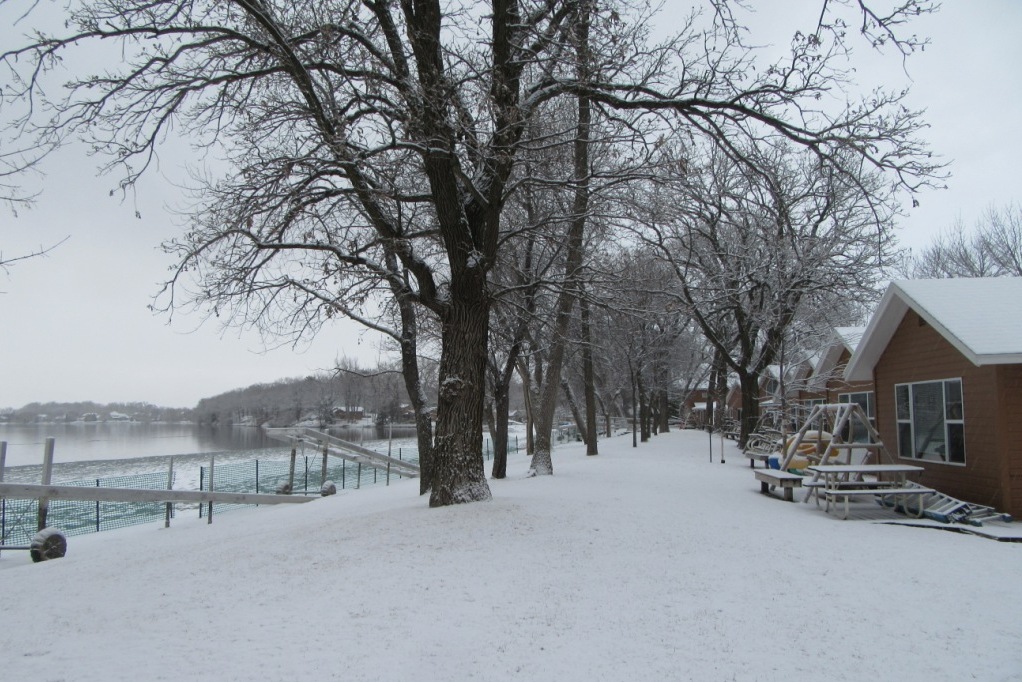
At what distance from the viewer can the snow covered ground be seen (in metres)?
4.35

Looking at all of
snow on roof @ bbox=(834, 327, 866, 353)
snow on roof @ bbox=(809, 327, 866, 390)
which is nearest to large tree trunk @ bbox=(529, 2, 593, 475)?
snow on roof @ bbox=(834, 327, 866, 353)

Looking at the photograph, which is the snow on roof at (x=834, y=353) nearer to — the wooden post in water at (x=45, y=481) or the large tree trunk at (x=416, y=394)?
the large tree trunk at (x=416, y=394)

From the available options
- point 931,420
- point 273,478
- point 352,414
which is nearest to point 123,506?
point 273,478

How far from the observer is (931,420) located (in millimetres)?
11711

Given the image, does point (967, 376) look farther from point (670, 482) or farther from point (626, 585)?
point (626, 585)

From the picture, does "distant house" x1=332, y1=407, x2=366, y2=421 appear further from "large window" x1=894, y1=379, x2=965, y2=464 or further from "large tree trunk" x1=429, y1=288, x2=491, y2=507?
"large tree trunk" x1=429, y1=288, x2=491, y2=507

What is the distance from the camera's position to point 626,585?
5.92m

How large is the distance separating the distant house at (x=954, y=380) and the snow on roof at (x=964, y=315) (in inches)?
0.6

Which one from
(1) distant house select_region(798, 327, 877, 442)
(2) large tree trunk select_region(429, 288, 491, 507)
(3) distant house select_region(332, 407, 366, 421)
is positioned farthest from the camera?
(3) distant house select_region(332, 407, 366, 421)

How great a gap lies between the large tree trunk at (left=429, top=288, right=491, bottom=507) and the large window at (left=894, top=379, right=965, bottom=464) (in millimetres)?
8158

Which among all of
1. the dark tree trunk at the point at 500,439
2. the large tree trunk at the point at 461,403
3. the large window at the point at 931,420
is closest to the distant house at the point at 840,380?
the large window at the point at 931,420

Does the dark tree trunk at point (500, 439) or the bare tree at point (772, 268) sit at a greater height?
the bare tree at point (772, 268)

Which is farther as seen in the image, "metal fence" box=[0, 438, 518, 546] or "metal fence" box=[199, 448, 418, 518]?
"metal fence" box=[199, 448, 418, 518]

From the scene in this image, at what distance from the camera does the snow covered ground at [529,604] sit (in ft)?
14.3
